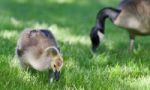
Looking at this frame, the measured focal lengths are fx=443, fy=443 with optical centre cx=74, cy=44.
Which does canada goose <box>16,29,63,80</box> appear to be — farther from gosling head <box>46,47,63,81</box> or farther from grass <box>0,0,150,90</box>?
grass <box>0,0,150,90</box>

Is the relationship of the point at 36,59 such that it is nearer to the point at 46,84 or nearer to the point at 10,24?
the point at 46,84

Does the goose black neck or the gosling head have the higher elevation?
the gosling head

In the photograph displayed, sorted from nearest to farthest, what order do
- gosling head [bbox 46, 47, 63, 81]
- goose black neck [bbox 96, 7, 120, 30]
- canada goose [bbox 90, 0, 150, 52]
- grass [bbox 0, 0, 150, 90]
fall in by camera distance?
gosling head [bbox 46, 47, 63, 81], grass [bbox 0, 0, 150, 90], canada goose [bbox 90, 0, 150, 52], goose black neck [bbox 96, 7, 120, 30]

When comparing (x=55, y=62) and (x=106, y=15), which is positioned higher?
(x=55, y=62)

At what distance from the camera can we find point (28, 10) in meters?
15.8

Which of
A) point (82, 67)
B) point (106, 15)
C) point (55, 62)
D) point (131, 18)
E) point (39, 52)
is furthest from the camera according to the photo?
point (106, 15)

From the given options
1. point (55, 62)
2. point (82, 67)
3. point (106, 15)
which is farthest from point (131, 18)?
point (55, 62)

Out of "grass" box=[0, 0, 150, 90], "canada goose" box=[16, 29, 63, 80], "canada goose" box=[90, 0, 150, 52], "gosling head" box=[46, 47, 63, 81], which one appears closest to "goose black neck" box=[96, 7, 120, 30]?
"canada goose" box=[90, 0, 150, 52]

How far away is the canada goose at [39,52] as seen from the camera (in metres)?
5.11

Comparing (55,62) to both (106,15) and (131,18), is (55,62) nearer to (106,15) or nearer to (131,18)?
(131,18)

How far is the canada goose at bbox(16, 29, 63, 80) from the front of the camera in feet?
16.8

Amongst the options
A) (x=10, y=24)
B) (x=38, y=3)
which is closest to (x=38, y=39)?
(x=10, y=24)

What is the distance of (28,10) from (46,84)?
10.7 meters

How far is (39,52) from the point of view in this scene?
5.42 meters
